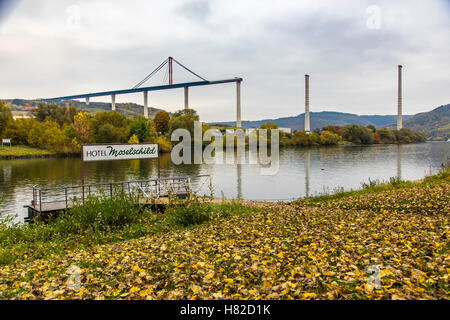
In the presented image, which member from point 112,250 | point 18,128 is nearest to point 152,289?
point 112,250

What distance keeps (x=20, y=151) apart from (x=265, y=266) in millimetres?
79875

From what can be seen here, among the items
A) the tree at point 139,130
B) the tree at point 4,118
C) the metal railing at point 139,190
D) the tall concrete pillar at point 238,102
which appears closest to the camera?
the metal railing at point 139,190

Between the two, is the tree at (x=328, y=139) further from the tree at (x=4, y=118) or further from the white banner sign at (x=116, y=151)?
the white banner sign at (x=116, y=151)

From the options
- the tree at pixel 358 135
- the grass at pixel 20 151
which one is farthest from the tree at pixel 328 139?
the grass at pixel 20 151

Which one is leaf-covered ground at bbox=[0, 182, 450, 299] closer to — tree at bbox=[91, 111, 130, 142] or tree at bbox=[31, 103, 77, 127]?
tree at bbox=[91, 111, 130, 142]

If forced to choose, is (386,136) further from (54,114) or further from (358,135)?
(54,114)

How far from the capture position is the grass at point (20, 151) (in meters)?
67.4

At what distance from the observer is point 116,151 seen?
16.2 meters

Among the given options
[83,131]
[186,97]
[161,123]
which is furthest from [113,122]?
[186,97]

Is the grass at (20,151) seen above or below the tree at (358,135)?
below

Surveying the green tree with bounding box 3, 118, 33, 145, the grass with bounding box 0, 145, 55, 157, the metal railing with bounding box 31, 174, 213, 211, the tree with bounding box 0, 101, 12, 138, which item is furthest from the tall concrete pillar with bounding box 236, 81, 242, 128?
the metal railing with bounding box 31, 174, 213, 211

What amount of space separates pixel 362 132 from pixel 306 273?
418 ft

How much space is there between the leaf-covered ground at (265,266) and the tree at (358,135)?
4783 inches
